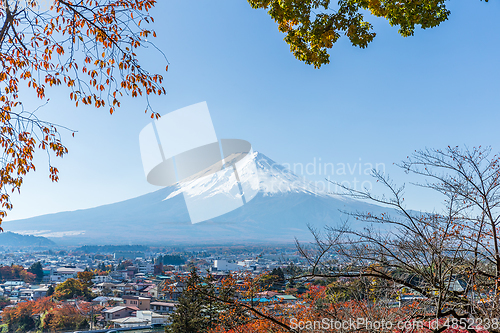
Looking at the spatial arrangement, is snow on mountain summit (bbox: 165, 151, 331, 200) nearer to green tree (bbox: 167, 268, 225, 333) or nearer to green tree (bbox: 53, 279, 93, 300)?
green tree (bbox: 53, 279, 93, 300)

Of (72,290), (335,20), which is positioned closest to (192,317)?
(335,20)

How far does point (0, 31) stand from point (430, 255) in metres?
4.24

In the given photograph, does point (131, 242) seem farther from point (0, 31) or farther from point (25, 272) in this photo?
point (0, 31)

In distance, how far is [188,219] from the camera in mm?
130375

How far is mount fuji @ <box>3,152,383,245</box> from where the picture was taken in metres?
109

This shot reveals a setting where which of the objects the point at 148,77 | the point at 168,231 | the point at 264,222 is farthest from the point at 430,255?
the point at 168,231

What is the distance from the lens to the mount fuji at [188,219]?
109 meters

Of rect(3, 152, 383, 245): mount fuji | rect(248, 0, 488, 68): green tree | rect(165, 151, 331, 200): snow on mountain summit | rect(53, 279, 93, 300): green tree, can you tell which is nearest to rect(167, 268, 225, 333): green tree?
rect(248, 0, 488, 68): green tree

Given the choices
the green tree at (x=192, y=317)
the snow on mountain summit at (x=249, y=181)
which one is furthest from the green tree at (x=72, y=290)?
the snow on mountain summit at (x=249, y=181)

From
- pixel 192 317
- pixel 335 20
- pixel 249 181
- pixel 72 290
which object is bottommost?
pixel 72 290

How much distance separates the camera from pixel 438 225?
3.21 meters

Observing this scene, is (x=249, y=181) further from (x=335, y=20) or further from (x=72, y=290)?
(x=335, y=20)

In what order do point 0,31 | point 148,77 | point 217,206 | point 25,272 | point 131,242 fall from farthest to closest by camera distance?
point 217,206
point 131,242
point 25,272
point 148,77
point 0,31

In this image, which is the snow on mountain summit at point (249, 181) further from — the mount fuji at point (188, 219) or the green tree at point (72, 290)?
the green tree at point (72, 290)
